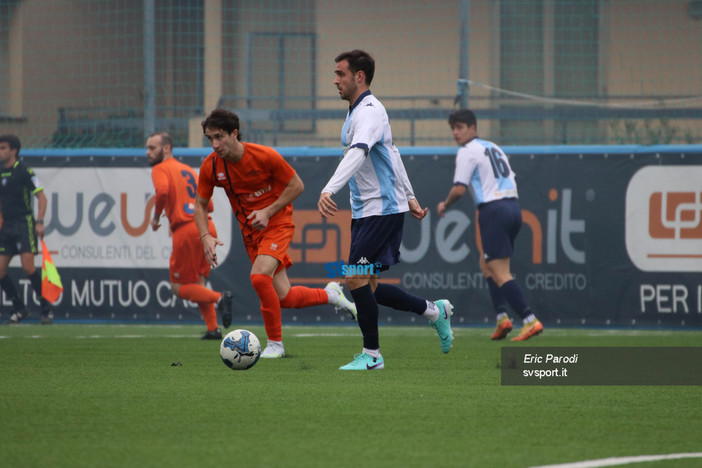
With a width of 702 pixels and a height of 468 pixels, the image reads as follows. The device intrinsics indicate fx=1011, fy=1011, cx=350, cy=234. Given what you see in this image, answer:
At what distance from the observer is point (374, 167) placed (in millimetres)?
6590

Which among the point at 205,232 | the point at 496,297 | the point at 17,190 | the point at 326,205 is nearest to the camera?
the point at 326,205

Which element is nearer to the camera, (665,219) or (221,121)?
(221,121)

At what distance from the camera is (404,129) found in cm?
1252

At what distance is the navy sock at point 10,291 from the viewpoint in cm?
1159

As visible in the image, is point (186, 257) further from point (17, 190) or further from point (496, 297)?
point (17, 190)

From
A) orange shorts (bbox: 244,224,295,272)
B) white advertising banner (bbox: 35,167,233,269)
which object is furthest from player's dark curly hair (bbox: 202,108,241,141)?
white advertising banner (bbox: 35,167,233,269)

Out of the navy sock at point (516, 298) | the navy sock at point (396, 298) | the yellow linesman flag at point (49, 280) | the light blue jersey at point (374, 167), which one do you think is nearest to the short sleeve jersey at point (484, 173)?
the navy sock at point (516, 298)

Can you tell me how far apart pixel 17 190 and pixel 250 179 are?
223 inches

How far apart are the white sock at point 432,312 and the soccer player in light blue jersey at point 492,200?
2.23m

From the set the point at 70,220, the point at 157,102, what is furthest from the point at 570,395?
the point at 157,102

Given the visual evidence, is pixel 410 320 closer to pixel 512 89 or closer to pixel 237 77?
pixel 512 89

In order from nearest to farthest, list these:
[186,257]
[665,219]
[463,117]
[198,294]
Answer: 1. [198,294]
2. [186,257]
3. [463,117]
4. [665,219]

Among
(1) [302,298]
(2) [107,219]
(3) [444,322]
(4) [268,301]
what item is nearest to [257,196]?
(4) [268,301]

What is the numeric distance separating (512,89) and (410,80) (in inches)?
53.5
